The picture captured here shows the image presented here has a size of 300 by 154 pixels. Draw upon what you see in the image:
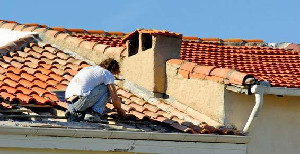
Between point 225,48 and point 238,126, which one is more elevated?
point 225,48

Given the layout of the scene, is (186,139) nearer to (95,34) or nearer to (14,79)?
(14,79)

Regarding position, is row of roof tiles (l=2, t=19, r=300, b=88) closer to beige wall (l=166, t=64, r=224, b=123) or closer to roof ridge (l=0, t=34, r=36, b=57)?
roof ridge (l=0, t=34, r=36, b=57)

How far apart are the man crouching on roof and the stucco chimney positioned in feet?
6.71

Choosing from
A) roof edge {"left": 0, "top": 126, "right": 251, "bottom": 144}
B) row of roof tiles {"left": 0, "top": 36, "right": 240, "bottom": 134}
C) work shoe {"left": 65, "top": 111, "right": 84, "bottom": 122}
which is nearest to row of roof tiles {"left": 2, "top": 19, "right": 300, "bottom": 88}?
row of roof tiles {"left": 0, "top": 36, "right": 240, "bottom": 134}

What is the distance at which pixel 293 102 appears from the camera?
15.0 metres

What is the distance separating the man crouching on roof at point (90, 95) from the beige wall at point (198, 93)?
1647 millimetres

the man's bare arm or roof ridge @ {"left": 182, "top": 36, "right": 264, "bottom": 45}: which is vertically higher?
roof ridge @ {"left": 182, "top": 36, "right": 264, "bottom": 45}

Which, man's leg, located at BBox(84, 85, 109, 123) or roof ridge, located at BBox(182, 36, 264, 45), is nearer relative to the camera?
man's leg, located at BBox(84, 85, 109, 123)

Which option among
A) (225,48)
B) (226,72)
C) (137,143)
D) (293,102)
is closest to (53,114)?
(137,143)

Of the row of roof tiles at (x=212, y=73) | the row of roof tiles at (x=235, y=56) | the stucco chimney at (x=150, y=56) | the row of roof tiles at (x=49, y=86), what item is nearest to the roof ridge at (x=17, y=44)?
the row of roof tiles at (x=49, y=86)

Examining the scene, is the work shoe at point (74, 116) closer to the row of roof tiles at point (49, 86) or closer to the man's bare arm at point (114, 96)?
the man's bare arm at point (114, 96)

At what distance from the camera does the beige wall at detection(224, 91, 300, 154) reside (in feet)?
47.5

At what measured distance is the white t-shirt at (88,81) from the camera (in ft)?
43.3

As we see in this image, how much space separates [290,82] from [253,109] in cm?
149
